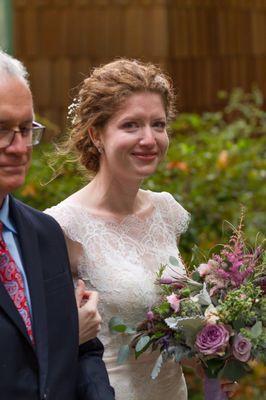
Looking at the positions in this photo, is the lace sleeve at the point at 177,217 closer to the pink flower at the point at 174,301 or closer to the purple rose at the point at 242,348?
the pink flower at the point at 174,301

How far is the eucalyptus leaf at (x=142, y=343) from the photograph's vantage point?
4.08 meters

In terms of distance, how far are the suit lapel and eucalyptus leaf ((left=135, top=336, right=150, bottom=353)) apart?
0.71m

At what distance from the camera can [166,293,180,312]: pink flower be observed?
13.3 feet

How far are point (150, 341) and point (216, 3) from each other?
7648mm

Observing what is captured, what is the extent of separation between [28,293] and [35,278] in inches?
2.0

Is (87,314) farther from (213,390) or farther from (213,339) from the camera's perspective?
(213,390)

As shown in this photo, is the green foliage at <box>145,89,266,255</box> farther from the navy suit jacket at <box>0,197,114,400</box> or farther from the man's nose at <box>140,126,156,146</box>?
the navy suit jacket at <box>0,197,114,400</box>

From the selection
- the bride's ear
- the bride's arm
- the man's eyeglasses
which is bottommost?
the bride's arm

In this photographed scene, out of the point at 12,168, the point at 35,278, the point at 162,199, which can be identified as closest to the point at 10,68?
the point at 12,168

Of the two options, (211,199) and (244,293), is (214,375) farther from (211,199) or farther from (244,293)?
(211,199)

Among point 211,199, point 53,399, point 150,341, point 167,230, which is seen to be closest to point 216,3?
point 211,199

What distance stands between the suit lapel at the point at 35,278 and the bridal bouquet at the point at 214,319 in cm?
70

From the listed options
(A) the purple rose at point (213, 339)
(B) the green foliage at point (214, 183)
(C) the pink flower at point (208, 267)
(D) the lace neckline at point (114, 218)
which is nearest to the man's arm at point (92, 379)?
(A) the purple rose at point (213, 339)

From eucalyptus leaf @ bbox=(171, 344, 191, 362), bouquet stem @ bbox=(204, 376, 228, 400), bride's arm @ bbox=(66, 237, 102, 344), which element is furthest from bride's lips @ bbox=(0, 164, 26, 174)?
bouquet stem @ bbox=(204, 376, 228, 400)
